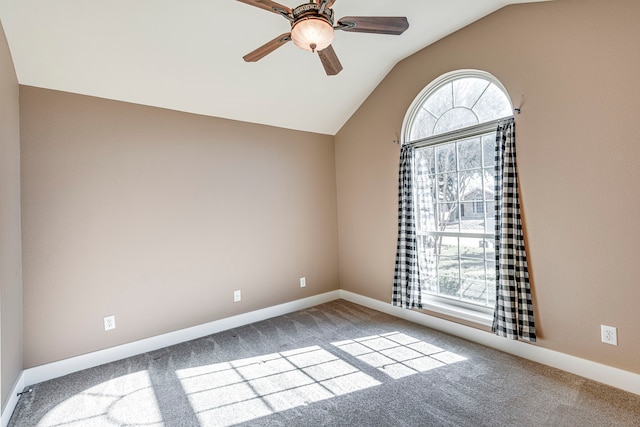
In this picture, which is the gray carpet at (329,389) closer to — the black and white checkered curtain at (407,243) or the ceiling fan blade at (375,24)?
the black and white checkered curtain at (407,243)

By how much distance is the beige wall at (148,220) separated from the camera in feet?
8.52

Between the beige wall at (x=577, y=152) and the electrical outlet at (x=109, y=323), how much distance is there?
12.1 feet

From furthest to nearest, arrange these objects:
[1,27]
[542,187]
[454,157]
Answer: [454,157] → [542,187] → [1,27]

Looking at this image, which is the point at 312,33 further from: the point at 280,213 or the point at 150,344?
the point at 150,344

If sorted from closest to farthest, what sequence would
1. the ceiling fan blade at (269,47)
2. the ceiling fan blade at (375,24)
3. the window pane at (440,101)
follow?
the ceiling fan blade at (375,24) → the ceiling fan blade at (269,47) → the window pane at (440,101)

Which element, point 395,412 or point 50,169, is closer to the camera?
point 395,412

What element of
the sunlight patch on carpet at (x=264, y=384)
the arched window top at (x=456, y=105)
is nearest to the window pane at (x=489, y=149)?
the arched window top at (x=456, y=105)

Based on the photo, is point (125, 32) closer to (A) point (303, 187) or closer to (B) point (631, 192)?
(A) point (303, 187)

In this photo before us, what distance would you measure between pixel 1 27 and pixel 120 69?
714 millimetres

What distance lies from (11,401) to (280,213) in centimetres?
278

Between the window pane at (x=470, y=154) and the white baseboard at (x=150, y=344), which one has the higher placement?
the window pane at (x=470, y=154)

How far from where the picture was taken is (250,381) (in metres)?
2.44

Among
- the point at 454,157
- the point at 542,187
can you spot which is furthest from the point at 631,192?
the point at 454,157

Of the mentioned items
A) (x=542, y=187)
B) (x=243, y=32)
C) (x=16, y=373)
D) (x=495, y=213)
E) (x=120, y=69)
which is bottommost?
(x=16, y=373)
